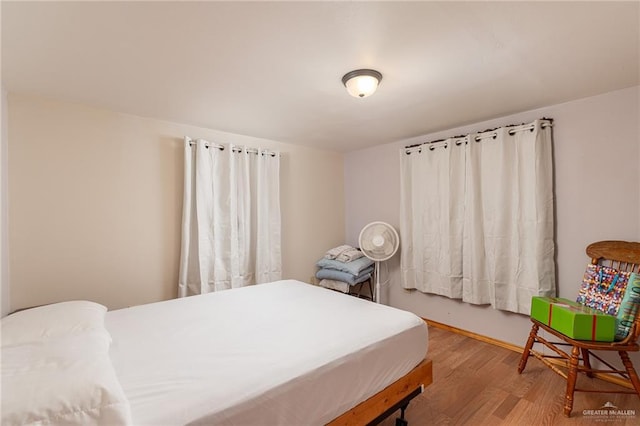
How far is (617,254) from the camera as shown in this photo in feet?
6.86

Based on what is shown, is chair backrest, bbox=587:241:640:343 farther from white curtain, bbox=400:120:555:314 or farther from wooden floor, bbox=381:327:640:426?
wooden floor, bbox=381:327:640:426

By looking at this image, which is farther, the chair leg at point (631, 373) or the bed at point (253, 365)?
the chair leg at point (631, 373)

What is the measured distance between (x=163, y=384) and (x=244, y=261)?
6.83ft

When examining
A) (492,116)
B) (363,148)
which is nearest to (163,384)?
(492,116)

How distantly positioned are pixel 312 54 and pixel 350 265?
8.11ft

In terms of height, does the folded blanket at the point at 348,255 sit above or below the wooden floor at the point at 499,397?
above

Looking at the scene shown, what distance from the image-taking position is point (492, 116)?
109 inches

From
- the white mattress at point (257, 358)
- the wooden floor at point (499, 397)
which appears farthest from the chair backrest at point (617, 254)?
the white mattress at point (257, 358)

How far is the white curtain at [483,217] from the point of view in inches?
98.3

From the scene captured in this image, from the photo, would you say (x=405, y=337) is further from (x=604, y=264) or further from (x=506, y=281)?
(x=604, y=264)

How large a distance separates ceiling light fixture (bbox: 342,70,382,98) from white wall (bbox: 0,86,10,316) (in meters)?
2.39

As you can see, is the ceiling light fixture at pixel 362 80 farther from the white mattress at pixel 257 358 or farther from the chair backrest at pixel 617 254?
the chair backrest at pixel 617 254

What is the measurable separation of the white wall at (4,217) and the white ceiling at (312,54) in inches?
10.7

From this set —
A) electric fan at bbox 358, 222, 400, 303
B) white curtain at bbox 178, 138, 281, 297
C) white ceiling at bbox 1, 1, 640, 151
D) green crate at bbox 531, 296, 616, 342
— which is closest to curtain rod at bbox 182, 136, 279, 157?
white curtain at bbox 178, 138, 281, 297
